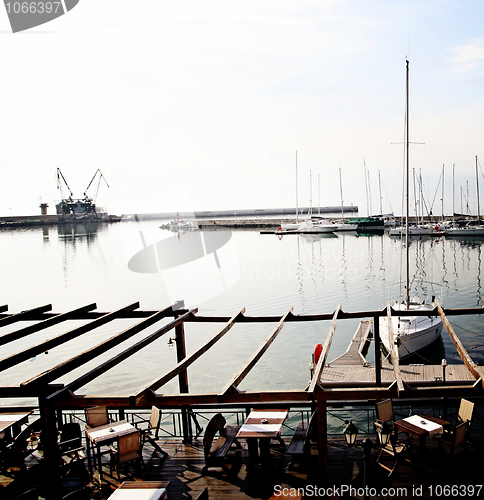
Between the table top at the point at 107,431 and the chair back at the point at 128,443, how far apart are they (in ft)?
0.63

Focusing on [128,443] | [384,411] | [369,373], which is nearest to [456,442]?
[384,411]

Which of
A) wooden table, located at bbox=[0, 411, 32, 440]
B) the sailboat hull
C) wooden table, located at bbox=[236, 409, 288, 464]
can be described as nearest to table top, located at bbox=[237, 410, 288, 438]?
wooden table, located at bbox=[236, 409, 288, 464]

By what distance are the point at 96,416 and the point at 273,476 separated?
335 centimetres

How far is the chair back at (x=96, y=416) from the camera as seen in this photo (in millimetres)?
8094

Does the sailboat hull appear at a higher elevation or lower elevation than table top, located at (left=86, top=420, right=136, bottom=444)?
lower

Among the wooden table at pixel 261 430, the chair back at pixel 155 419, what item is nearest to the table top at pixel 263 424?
the wooden table at pixel 261 430

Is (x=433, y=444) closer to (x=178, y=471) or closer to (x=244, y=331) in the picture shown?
(x=178, y=471)

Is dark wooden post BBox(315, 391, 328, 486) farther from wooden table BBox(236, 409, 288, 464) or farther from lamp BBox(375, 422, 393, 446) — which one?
lamp BBox(375, 422, 393, 446)

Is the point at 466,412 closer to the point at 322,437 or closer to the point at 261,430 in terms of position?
the point at 322,437

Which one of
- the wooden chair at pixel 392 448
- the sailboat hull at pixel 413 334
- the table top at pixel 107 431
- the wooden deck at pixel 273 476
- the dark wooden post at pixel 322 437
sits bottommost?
the sailboat hull at pixel 413 334

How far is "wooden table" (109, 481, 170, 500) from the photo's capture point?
595cm

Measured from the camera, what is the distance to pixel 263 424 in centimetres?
767

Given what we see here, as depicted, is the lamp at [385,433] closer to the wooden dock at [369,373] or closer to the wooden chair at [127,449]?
the wooden chair at [127,449]

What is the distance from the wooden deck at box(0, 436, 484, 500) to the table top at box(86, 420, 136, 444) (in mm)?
533
